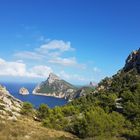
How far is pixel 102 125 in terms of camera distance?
181ft

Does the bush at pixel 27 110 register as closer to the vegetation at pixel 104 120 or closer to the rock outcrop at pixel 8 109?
the rock outcrop at pixel 8 109

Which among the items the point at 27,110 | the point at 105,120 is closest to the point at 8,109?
the point at 27,110

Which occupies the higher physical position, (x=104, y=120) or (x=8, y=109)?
(x=8, y=109)

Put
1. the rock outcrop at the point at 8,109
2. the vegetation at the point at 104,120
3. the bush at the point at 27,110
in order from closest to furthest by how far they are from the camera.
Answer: the vegetation at the point at 104,120, the rock outcrop at the point at 8,109, the bush at the point at 27,110

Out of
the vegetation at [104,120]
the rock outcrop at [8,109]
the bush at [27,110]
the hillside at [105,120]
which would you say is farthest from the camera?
the bush at [27,110]

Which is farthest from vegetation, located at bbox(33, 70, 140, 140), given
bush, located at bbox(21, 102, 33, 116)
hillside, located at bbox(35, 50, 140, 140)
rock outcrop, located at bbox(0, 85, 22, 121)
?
rock outcrop, located at bbox(0, 85, 22, 121)

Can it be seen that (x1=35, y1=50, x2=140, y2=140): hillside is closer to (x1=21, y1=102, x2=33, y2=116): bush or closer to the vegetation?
the vegetation

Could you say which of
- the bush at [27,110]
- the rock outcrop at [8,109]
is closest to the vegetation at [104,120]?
the bush at [27,110]

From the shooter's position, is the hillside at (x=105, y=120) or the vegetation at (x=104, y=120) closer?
the hillside at (x=105, y=120)

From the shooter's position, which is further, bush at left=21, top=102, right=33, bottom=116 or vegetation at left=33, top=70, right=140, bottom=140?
bush at left=21, top=102, right=33, bottom=116

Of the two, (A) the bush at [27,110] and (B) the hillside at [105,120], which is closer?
(B) the hillside at [105,120]

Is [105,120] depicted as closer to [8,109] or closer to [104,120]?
[104,120]

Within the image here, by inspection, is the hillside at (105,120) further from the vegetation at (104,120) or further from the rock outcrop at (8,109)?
the rock outcrop at (8,109)

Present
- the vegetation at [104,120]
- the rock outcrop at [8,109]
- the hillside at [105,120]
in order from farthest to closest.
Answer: the rock outcrop at [8,109]
the vegetation at [104,120]
the hillside at [105,120]
